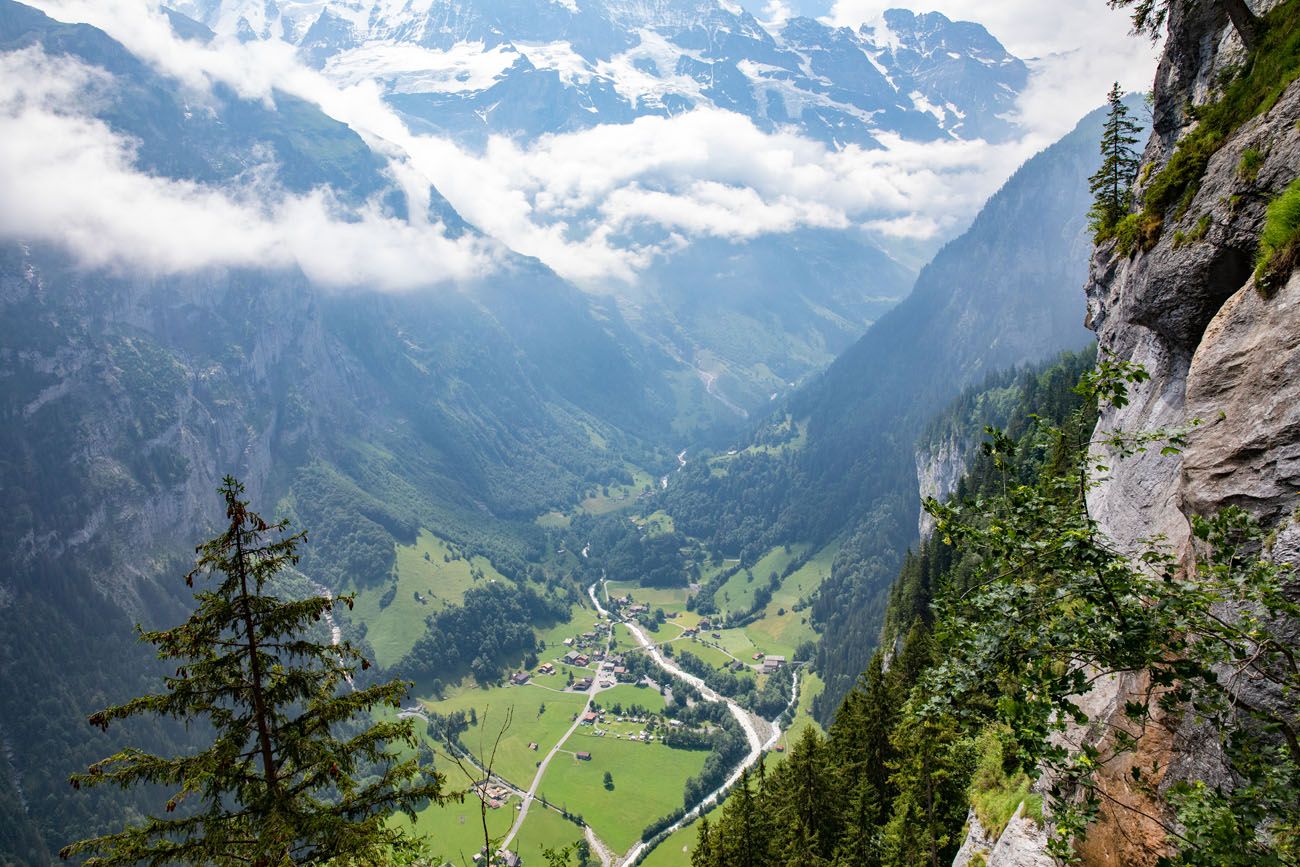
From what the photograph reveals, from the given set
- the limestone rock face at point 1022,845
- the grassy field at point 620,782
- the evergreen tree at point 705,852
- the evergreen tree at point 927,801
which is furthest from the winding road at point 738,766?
the limestone rock face at point 1022,845

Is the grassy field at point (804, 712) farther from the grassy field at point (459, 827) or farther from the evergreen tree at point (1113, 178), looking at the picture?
the evergreen tree at point (1113, 178)

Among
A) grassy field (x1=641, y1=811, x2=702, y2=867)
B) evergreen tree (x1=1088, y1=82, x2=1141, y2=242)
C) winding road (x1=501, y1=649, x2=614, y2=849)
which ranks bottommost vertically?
grassy field (x1=641, y1=811, x2=702, y2=867)

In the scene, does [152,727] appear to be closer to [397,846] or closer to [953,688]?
[397,846]

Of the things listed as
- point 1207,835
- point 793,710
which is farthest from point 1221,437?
point 793,710

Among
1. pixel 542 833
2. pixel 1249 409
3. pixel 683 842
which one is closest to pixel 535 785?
pixel 542 833

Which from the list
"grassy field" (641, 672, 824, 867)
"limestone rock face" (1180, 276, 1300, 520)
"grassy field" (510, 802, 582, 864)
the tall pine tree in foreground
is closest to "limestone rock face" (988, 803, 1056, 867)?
"limestone rock face" (1180, 276, 1300, 520)

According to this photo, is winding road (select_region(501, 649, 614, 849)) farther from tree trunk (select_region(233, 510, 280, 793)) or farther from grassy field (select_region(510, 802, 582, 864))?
tree trunk (select_region(233, 510, 280, 793))

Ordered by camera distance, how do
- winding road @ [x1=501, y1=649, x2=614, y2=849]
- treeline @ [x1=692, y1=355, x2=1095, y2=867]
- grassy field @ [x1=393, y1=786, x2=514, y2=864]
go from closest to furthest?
1. treeline @ [x1=692, y1=355, x2=1095, y2=867]
2. grassy field @ [x1=393, y1=786, x2=514, y2=864]
3. winding road @ [x1=501, y1=649, x2=614, y2=849]
